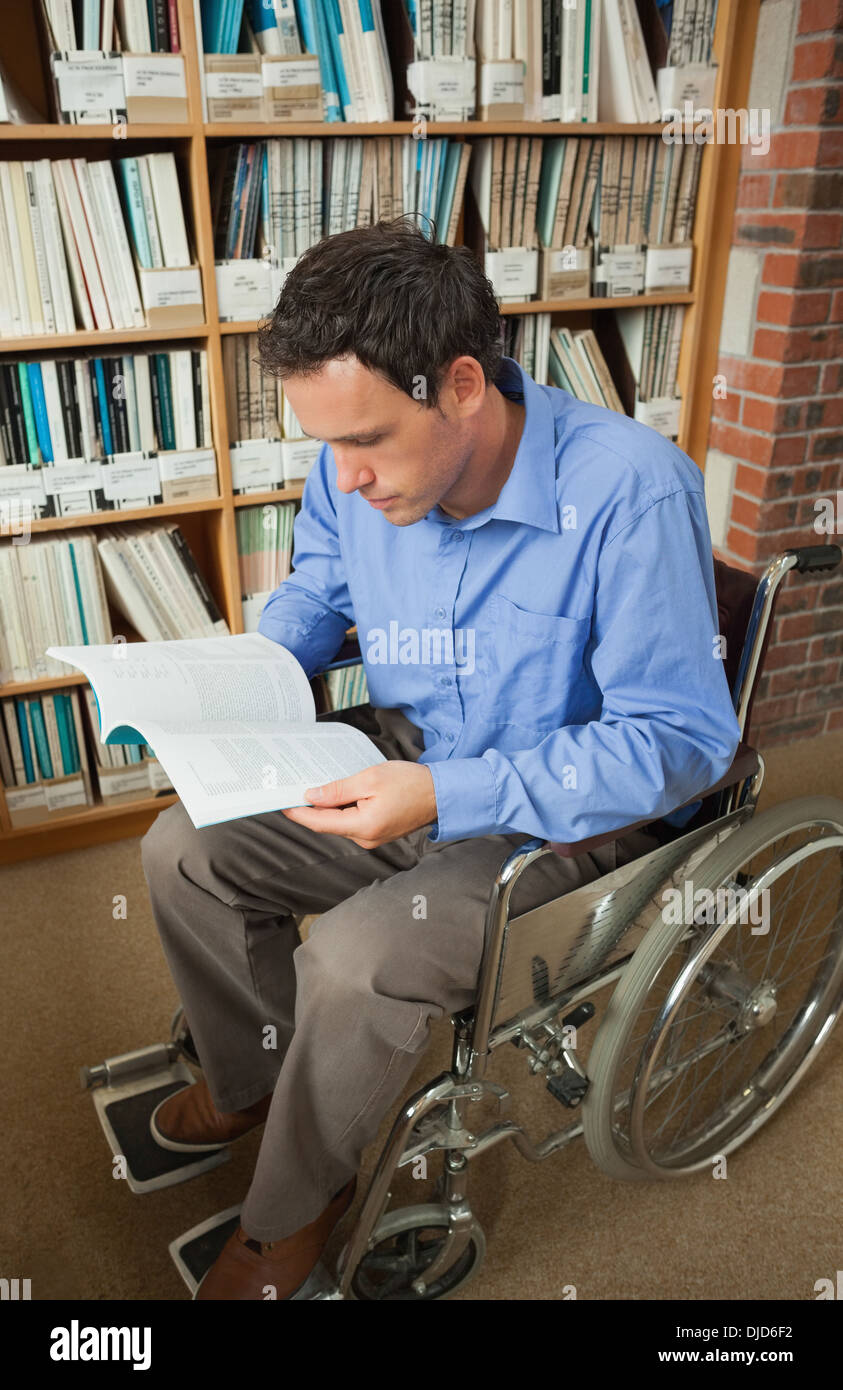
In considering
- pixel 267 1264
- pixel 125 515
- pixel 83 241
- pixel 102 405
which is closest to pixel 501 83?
pixel 83 241

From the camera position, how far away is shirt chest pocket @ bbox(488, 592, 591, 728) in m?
1.23

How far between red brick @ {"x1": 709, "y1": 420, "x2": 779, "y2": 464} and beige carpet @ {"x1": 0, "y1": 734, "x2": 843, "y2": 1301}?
128 centimetres

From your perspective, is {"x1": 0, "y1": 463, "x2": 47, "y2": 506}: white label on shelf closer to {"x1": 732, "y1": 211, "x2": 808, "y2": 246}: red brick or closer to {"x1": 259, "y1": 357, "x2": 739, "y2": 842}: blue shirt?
{"x1": 259, "y1": 357, "x2": 739, "y2": 842}: blue shirt

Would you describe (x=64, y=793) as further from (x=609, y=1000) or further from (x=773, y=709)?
(x=773, y=709)

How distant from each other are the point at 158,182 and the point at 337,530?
832 millimetres

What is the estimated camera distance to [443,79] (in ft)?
6.31

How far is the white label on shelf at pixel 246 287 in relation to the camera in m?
1.94

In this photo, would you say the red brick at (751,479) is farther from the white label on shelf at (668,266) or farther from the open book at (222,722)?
the open book at (222,722)

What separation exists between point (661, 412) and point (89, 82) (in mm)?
1340

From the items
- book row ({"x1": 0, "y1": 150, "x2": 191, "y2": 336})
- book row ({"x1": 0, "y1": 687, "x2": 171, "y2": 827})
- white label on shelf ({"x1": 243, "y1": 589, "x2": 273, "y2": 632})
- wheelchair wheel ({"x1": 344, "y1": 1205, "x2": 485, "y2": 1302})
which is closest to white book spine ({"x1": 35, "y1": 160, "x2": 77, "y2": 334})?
book row ({"x1": 0, "y1": 150, "x2": 191, "y2": 336})

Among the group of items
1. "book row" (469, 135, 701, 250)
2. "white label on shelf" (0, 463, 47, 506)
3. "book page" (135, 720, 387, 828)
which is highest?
"book row" (469, 135, 701, 250)

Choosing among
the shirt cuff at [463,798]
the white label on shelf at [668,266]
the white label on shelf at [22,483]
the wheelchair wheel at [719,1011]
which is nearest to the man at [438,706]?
the shirt cuff at [463,798]

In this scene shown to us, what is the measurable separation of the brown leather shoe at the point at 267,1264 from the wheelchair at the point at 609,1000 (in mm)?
35
